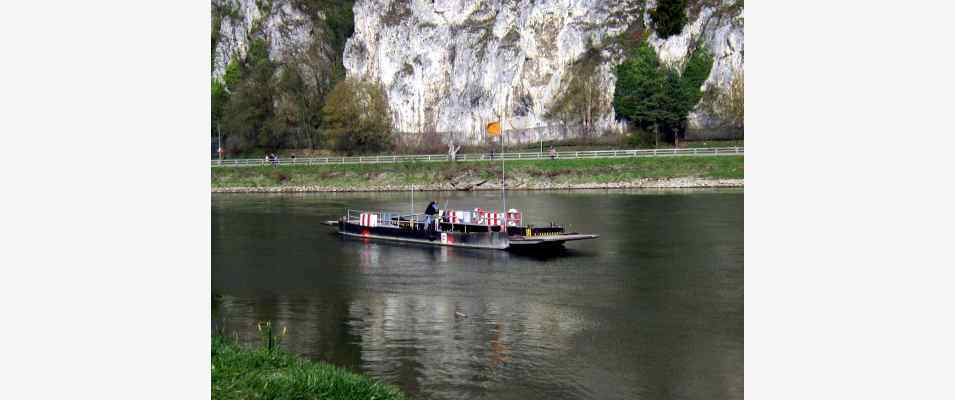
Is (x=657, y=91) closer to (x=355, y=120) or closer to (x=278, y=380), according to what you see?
(x=355, y=120)

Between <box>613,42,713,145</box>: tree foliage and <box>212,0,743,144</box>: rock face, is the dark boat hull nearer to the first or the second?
<box>613,42,713,145</box>: tree foliage

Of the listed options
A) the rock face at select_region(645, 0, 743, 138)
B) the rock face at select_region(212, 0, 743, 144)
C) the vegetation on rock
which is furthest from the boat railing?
the vegetation on rock

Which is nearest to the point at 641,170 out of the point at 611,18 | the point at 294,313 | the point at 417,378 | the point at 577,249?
the point at 611,18

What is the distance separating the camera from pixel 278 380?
12.5 m

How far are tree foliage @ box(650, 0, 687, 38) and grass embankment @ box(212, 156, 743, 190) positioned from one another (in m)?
Answer: 23.9

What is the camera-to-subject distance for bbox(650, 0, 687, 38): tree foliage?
9281 cm

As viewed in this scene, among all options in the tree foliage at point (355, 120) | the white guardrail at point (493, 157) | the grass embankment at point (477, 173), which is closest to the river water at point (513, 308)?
the grass embankment at point (477, 173)

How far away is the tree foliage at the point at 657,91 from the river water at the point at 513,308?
136ft

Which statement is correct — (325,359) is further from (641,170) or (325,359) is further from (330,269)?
(641,170)

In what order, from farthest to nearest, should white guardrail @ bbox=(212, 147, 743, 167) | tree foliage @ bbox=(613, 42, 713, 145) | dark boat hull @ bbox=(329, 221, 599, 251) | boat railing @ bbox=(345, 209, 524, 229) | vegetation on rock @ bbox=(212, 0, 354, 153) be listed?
vegetation on rock @ bbox=(212, 0, 354, 153)
tree foliage @ bbox=(613, 42, 713, 145)
white guardrail @ bbox=(212, 147, 743, 167)
boat railing @ bbox=(345, 209, 524, 229)
dark boat hull @ bbox=(329, 221, 599, 251)

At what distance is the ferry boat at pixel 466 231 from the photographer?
36094 mm

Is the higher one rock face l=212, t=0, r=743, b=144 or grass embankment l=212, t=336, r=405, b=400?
rock face l=212, t=0, r=743, b=144

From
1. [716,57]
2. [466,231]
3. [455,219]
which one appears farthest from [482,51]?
[466,231]

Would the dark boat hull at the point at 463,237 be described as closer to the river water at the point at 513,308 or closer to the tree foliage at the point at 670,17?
the river water at the point at 513,308
